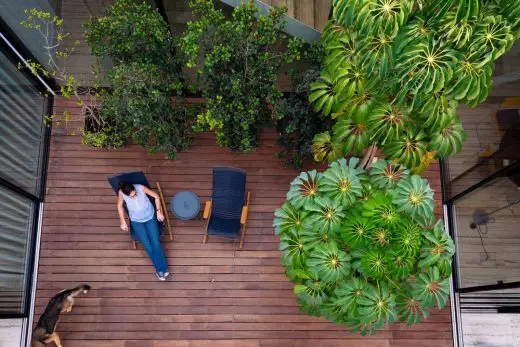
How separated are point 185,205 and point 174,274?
2.91 ft

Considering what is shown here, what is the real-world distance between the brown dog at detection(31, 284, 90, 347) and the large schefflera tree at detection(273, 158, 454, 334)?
9.40ft

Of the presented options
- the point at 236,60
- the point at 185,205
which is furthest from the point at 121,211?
the point at 236,60

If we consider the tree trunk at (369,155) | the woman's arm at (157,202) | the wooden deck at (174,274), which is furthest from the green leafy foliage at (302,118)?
the woman's arm at (157,202)

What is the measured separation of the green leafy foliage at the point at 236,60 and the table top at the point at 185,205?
0.85 metres

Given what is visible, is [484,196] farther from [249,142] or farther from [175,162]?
[175,162]

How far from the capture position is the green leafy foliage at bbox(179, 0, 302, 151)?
4086 mm

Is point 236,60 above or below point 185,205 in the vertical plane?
above

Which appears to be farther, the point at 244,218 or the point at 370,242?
the point at 244,218

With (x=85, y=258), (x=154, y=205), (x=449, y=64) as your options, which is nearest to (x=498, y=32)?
(x=449, y=64)

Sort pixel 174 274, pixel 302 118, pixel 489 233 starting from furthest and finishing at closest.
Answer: pixel 174 274, pixel 489 233, pixel 302 118

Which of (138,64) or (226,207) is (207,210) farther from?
(138,64)

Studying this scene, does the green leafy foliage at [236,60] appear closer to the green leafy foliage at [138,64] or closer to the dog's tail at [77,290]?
the green leafy foliage at [138,64]

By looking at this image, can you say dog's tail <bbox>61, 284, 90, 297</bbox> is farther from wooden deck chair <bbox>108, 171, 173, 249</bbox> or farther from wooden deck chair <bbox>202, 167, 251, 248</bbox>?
wooden deck chair <bbox>202, 167, 251, 248</bbox>

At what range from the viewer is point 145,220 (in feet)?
16.0
